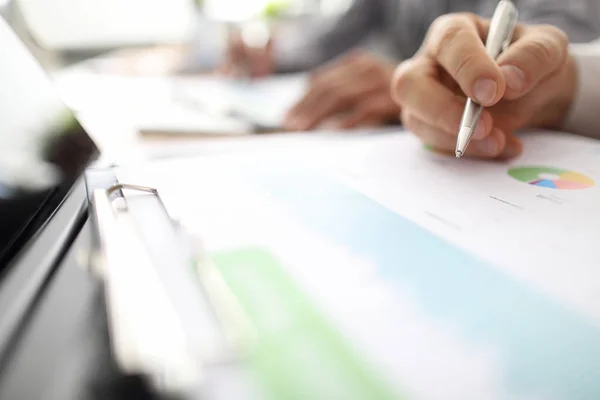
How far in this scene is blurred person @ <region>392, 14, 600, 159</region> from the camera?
0.31 m

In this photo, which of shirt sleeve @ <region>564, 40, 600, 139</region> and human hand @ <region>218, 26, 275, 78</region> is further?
human hand @ <region>218, 26, 275, 78</region>

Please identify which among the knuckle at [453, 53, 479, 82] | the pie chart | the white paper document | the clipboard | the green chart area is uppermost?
the knuckle at [453, 53, 479, 82]

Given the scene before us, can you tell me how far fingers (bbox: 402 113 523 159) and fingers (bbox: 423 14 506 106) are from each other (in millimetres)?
34

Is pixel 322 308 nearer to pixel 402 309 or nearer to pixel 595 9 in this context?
pixel 402 309

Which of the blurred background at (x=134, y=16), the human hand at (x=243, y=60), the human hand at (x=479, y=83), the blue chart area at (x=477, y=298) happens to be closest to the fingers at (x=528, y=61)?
the human hand at (x=479, y=83)

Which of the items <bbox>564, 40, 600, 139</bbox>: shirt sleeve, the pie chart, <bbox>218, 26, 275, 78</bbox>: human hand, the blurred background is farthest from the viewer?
the blurred background

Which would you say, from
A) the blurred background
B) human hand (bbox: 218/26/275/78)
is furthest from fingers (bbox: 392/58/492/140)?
the blurred background

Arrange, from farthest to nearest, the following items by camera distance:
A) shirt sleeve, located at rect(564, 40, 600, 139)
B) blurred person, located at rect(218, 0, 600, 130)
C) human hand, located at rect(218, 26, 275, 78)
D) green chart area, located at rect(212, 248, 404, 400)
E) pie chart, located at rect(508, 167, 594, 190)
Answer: human hand, located at rect(218, 26, 275, 78)
blurred person, located at rect(218, 0, 600, 130)
shirt sleeve, located at rect(564, 40, 600, 139)
pie chart, located at rect(508, 167, 594, 190)
green chart area, located at rect(212, 248, 404, 400)

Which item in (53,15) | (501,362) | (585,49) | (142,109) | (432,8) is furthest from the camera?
(53,15)

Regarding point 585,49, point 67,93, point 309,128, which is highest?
point 585,49

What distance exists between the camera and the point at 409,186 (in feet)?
0.94

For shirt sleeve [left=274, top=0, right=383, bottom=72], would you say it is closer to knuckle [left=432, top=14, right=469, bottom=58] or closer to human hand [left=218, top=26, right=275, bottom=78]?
human hand [left=218, top=26, right=275, bottom=78]

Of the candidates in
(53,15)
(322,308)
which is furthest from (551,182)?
(53,15)

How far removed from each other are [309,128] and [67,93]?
366mm
